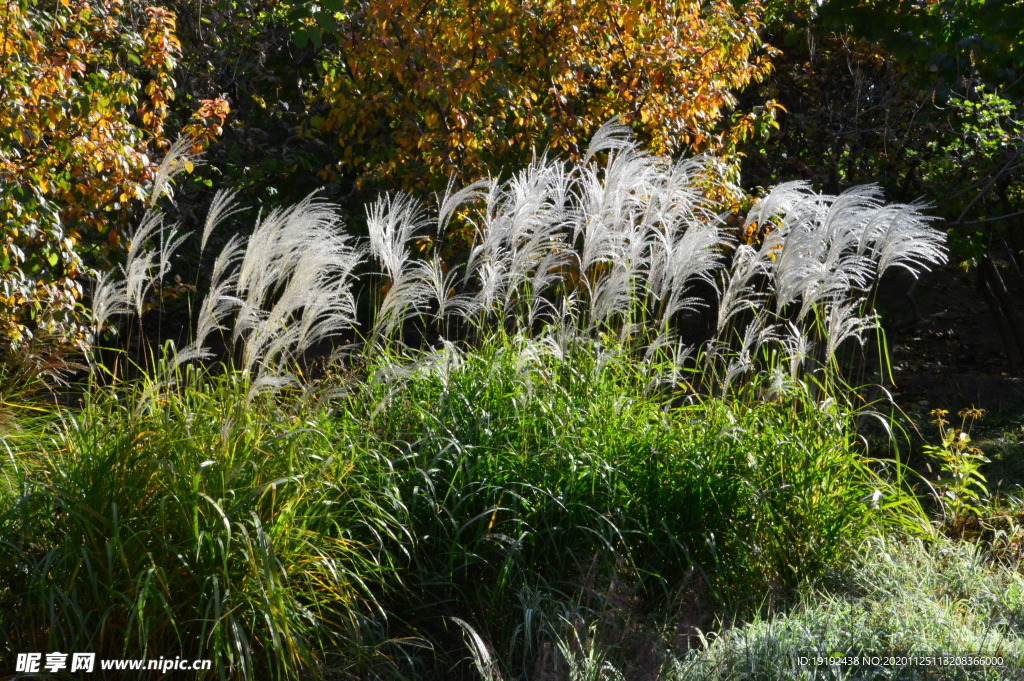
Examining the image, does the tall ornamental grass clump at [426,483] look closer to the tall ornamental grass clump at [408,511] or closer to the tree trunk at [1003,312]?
the tall ornamental grass clump at [408,511]

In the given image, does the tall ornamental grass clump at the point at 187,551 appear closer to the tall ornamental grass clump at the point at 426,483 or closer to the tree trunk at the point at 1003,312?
the tall ornamental grass clump at the point at 426,483

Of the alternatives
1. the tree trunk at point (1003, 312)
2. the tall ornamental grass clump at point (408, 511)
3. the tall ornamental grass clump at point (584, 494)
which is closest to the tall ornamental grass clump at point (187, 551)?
the tall ornamental grass clump at point (408, 511)

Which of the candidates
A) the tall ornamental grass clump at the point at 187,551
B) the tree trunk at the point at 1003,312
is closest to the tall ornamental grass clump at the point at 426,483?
the tall ornamental grass clump at the point at 187,551

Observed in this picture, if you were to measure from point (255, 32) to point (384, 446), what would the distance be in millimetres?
6913

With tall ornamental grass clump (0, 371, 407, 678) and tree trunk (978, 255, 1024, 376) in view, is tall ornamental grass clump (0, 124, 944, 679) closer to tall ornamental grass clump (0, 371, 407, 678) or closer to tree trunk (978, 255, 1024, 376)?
tall ornamental grass clump (0, 371, 407, 678)

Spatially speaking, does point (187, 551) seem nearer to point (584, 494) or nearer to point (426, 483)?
point (426, 483)

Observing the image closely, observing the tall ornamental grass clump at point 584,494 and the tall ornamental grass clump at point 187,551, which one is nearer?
the tall ornamental grass clump at point 187,551

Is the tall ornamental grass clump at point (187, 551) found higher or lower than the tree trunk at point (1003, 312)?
lower

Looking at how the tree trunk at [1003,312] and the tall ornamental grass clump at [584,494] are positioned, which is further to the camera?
the tree trunk at [1003,312]

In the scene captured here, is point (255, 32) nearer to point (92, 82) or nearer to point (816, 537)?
point (92, 82)

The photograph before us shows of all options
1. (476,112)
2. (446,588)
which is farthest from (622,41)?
(446,588)

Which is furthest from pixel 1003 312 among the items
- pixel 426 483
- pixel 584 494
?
pixel 426 483

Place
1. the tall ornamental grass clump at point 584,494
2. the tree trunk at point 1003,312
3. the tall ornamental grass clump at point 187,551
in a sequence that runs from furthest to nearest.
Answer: the tree trunk at point 1003,312 → the tall ornamental grass clump at point 584,494 → the tall ornamental grass clump at point 187,551

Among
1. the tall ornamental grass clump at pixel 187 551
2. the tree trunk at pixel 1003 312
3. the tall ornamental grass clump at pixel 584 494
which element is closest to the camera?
the tall ornamental grass clump at pixel 187 551
